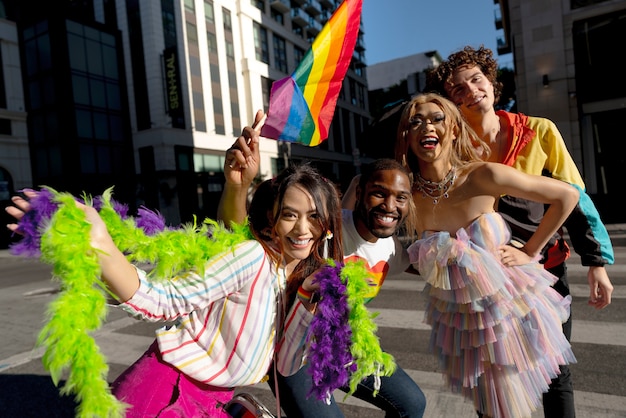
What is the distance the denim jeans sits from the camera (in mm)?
1812

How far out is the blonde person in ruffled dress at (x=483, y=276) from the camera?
183cm

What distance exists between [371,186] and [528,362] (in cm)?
101

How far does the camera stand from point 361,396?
202cm

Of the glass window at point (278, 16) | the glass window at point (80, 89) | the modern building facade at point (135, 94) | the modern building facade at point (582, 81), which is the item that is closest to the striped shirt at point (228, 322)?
the modern building facade at point (582, 81)

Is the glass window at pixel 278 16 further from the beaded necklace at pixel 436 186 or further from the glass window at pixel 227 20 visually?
the beaded necklace at pixel 436 186

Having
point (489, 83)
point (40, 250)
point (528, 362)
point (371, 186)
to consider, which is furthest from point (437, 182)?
point (40, 250)

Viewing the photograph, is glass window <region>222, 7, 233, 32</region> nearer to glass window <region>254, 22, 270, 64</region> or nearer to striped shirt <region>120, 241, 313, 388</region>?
glass window <region>254, 22, 270, 64</region>

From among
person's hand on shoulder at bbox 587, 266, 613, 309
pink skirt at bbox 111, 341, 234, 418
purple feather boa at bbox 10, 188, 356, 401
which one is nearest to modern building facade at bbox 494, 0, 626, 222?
person's hand on shoulder at bbox 587, 266, 613, 309

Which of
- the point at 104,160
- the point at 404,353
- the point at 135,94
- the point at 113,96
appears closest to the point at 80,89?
the point at 113,96

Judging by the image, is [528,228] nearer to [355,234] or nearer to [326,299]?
[355,234]

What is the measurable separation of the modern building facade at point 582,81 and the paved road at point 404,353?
867cm

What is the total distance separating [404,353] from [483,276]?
2396 millimetres

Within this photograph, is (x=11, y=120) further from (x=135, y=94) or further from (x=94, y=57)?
(x=135, y=94)

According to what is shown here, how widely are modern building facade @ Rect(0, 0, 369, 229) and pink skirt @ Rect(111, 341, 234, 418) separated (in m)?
22.5
